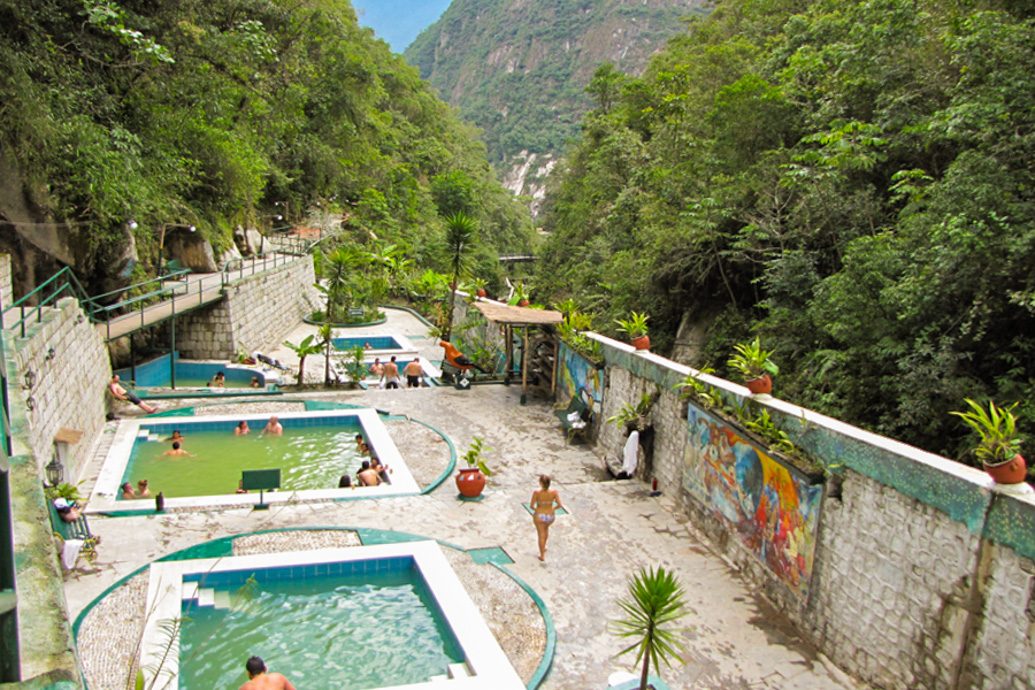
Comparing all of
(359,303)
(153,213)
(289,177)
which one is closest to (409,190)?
(289,177)

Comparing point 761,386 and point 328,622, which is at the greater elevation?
point 761,386

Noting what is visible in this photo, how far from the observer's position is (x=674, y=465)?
11.0 m

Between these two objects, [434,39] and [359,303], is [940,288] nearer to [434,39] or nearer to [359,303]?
[359,303]

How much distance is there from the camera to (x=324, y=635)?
291 inches

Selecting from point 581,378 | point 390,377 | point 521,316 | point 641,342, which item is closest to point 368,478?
point 641,342

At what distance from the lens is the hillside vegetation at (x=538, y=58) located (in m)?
123

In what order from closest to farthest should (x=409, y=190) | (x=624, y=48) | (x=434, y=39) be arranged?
(x=409, y=190) < (x=624, y=48) < (x=434, y=39)

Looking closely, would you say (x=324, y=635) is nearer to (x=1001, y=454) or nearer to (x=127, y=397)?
(x=1001, y=454)

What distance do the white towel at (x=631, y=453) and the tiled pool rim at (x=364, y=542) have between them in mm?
3742

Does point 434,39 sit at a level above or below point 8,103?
above

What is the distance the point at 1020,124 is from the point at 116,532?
13231 millimetres

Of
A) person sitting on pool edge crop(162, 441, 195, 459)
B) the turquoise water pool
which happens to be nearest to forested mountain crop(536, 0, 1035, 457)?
the turquoise water pool

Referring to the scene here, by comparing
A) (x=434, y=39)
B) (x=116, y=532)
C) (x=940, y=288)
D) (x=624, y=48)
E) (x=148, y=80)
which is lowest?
(x=116, y=532)

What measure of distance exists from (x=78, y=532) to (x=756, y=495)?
27.6 ft
